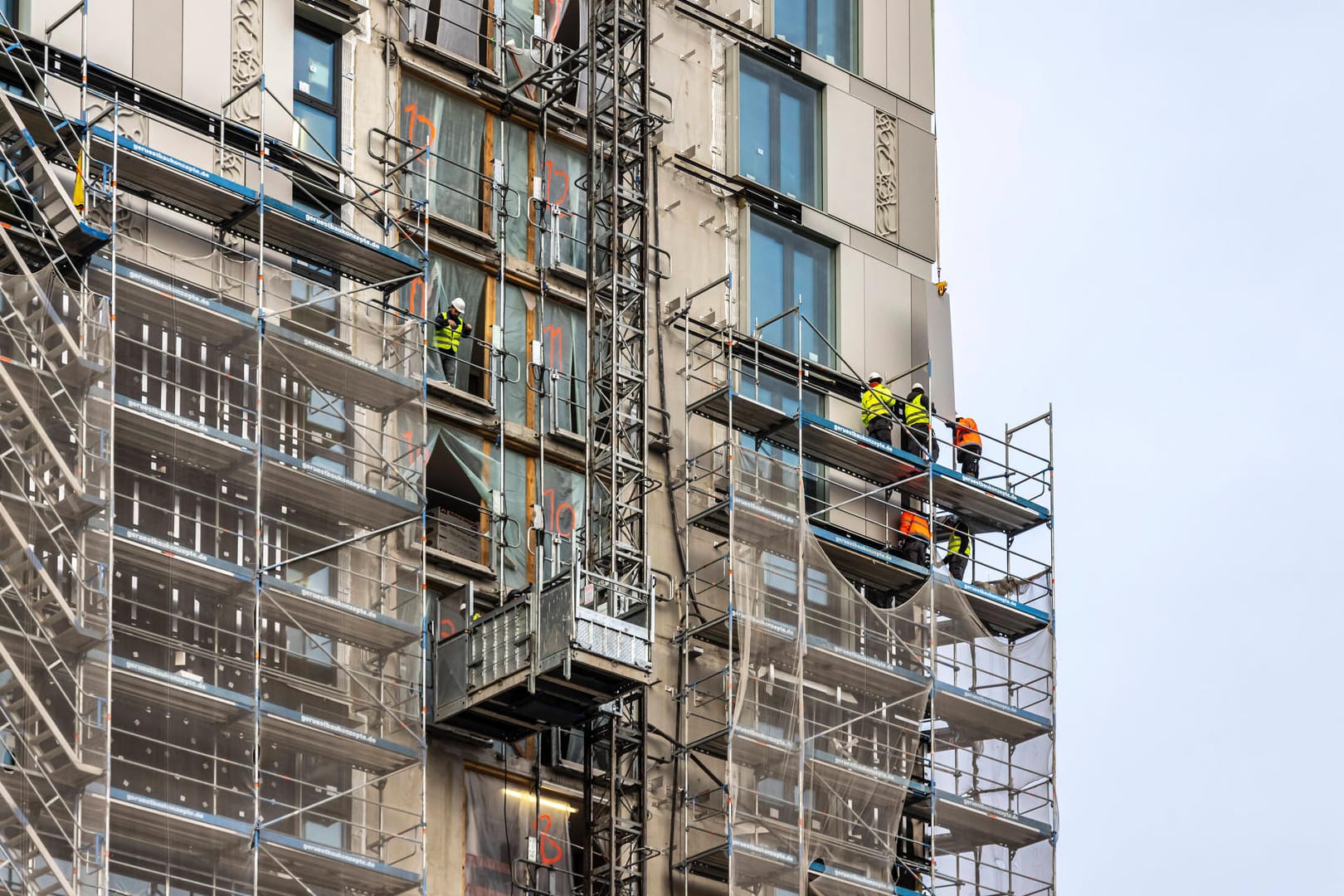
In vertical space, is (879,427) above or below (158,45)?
below

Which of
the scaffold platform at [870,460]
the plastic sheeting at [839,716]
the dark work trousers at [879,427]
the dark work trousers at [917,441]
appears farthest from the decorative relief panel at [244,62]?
the dark work trousers at [917,441]

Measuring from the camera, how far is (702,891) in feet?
139

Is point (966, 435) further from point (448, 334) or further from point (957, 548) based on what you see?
point (448, 334)

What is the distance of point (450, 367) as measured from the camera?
42.8 m

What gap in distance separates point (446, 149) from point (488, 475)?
5.58 metres

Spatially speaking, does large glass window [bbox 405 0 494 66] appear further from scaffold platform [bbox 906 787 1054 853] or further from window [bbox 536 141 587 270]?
scaffold platform [bbox 906 787 1054 853]

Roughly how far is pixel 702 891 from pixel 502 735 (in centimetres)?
427

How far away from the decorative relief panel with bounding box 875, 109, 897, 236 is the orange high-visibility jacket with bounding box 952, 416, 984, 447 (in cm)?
427

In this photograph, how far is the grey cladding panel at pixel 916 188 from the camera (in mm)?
51406

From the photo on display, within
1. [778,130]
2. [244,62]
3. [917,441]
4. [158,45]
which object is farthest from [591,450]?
[778,130]

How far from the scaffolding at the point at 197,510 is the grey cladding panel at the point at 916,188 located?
13319mm

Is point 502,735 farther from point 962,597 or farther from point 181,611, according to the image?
point 962,597

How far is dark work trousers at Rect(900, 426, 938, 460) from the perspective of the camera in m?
47.1

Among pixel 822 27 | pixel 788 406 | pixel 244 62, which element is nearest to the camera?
pixel 244 62
